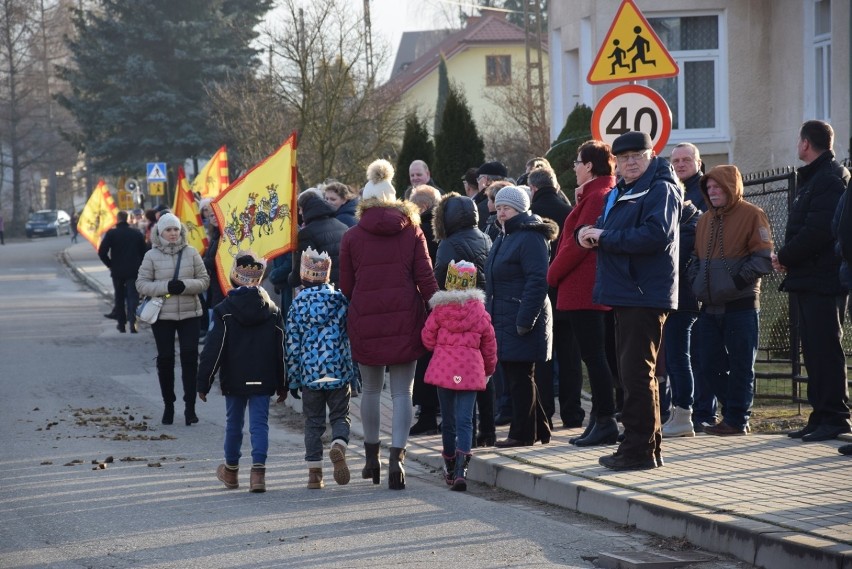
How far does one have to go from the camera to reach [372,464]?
29.9 ft

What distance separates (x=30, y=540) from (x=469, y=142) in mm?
15390

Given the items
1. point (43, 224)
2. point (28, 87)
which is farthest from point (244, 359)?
point (28, 87)

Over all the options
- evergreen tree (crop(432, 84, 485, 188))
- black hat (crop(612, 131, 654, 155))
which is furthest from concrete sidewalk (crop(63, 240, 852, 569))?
evergreen tree (crop(432, 84, 485, 188))

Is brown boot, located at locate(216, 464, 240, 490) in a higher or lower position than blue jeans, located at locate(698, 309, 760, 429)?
lower

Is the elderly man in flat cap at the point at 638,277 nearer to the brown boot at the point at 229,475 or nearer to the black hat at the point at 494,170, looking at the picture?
the brown boot at the point at 229,475

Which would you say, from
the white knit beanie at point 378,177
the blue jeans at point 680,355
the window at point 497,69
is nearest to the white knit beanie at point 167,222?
the white knit beanie at point 378,177

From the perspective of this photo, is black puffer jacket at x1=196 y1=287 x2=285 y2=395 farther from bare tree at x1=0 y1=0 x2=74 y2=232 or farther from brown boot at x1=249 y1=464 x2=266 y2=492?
bare tree at x1=0 y1=0 x2=74 y2=232

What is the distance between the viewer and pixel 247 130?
36.8m

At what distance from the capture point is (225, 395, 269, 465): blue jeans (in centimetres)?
910

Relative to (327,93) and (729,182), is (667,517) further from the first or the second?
(327,93)

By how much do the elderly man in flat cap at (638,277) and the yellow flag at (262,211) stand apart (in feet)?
12.8

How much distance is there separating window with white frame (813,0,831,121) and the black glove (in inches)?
439

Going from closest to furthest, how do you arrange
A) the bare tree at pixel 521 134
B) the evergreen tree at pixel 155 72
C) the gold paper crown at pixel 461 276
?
the gold paper crown at pixel 461 276 → the bare tree at pixel 521 134 → the evergreen tree at pixel 155 72

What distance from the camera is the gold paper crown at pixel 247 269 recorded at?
9211mm
